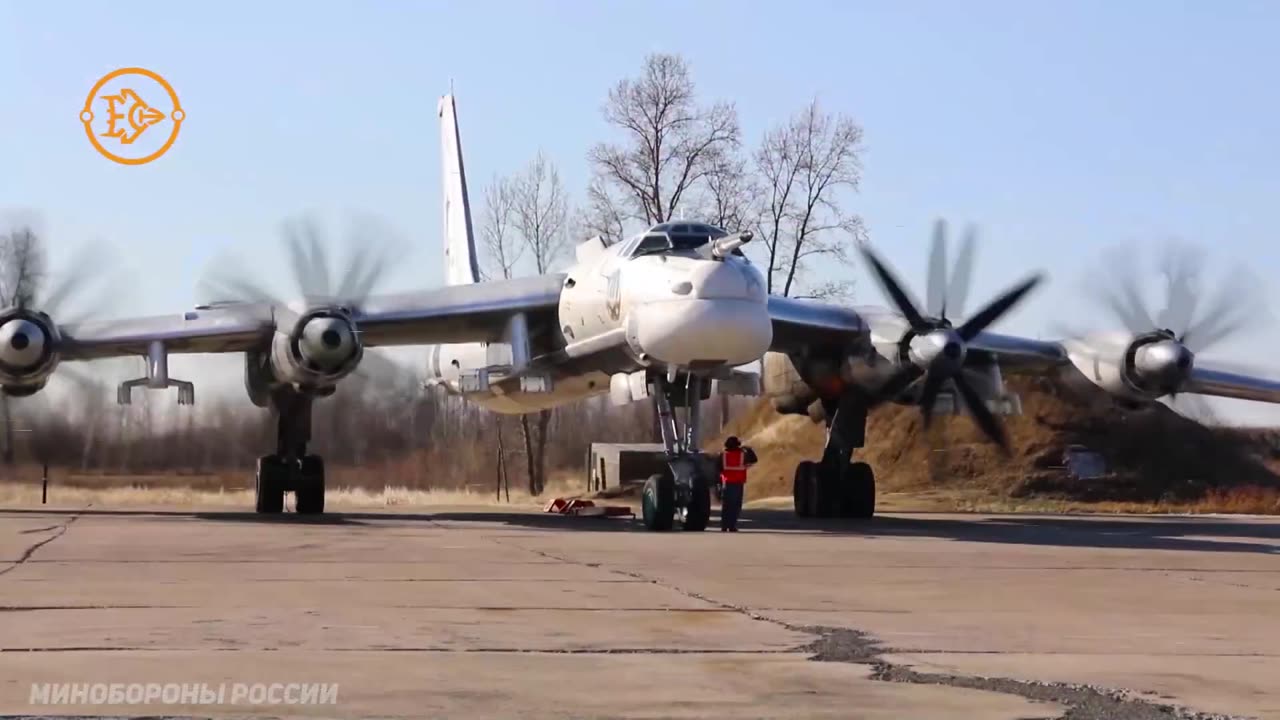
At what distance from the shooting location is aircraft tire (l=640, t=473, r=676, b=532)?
61.5 ft

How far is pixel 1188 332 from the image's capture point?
21.7 metres

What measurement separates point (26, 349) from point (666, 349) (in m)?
7.58

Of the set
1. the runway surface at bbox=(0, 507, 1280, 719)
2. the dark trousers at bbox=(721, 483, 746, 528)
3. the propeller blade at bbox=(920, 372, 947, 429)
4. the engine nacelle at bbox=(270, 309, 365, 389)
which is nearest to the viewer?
the runway surface at bbox=(0, 507, 1280, 719)

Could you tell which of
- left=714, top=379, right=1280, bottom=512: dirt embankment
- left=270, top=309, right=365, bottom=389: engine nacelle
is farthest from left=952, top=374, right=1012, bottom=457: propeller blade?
left=714, top=379, right=1280, bottom=512: dirt embankment

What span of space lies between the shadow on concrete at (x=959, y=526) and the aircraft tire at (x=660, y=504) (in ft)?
1.05

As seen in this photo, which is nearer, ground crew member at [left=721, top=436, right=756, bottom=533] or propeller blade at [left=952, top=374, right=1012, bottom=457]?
ground crew member at [left=721, top=436, right=756, bottom=533]

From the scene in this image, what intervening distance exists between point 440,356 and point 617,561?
1256 cm

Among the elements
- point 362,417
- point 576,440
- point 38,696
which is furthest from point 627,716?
point 576,440

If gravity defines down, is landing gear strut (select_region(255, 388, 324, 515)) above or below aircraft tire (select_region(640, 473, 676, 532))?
above

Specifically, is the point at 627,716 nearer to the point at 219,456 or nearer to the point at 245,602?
the point at 245,602

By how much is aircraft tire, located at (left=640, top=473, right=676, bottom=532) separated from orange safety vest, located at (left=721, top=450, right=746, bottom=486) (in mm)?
816

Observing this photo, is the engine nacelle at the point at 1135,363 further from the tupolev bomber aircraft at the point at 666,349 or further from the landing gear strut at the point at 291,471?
the landing gear strut at the point at 291,471

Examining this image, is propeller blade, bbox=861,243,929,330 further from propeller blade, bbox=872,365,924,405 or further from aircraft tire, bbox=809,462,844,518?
aircraft tire, bbox=809,462,844,518

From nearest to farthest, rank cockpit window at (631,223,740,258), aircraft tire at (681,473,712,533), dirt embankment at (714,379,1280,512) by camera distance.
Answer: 1. aircraft tire at (681,473,712,533)
2. cockpit window at (631,223,740,258)
3. dirt embankment at (714,379,1280,512)
